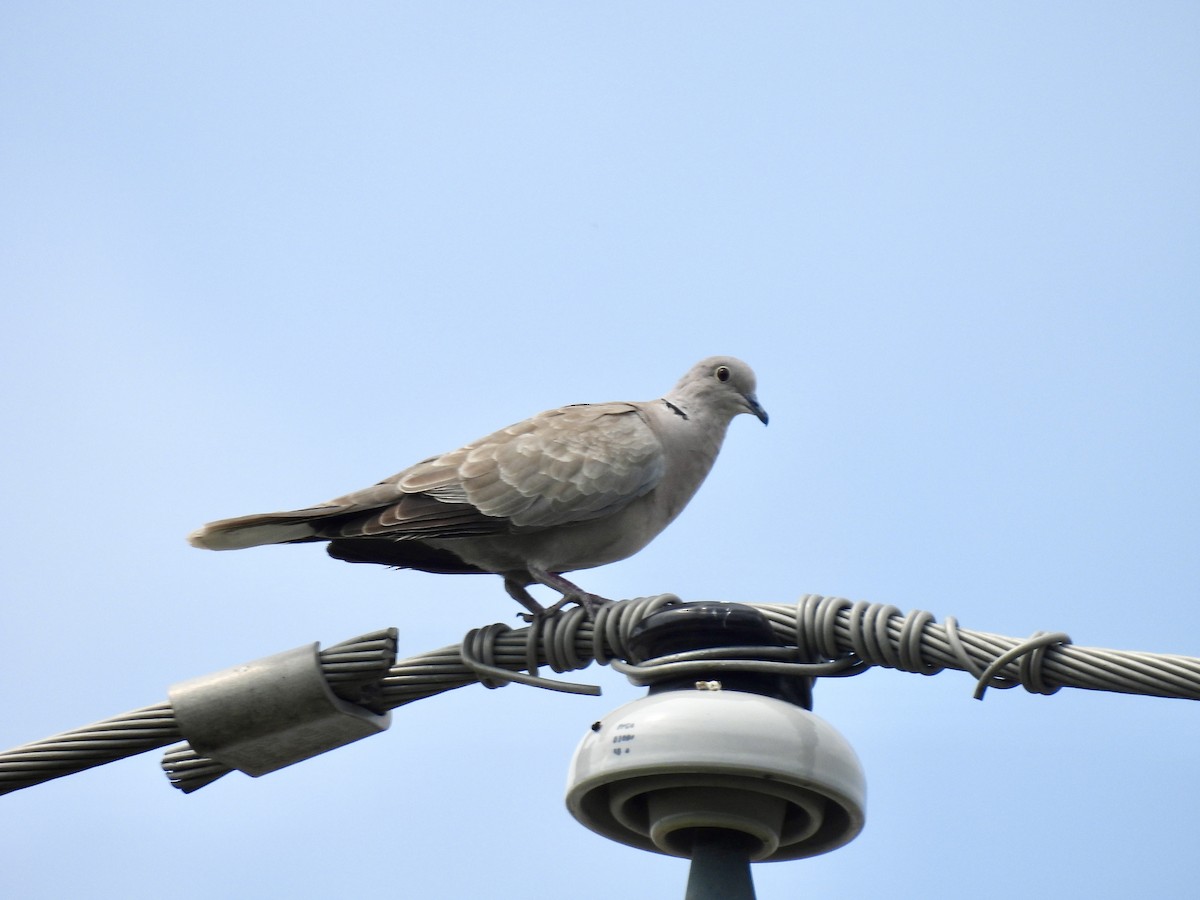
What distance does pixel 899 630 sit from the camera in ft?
10.2

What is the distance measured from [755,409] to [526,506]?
1731 millimetres

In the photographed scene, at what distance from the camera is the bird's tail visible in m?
5.11

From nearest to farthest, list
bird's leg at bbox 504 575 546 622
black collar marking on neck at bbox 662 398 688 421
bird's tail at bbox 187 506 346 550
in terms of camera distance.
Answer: bird's tail at bbox 187 506 346 550 → bird's leg at bbox 504 575 546 622 → black collar marking on neck at bbox 662 398 688 421

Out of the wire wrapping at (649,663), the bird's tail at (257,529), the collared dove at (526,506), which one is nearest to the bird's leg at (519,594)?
the collared dove at (526,506)

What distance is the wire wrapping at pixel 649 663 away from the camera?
2859mm

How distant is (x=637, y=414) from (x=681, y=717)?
3.36 meters

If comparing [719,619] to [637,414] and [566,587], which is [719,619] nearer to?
[566,587]

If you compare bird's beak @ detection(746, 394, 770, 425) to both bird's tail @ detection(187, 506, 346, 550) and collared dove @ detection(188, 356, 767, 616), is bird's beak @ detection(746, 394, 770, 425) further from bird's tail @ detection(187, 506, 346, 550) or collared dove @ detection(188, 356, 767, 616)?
bird's tail @ detection(187, 506, 346, 550)

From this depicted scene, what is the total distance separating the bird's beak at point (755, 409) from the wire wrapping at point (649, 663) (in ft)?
10.4

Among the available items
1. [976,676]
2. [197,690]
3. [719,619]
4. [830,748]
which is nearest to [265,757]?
[197,690]

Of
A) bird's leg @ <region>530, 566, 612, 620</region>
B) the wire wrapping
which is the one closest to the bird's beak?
bird's leg @ <region>530, 566, 612, 620</region>

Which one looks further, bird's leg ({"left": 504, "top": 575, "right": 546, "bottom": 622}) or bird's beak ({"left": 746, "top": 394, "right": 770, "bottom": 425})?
bird's beak ({"left": 746, "top": 394, "right": 770, "bottom": 425})

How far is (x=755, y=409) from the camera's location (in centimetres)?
684

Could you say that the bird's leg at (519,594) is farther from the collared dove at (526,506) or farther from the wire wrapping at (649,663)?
the wire wrapping at (649,663)
